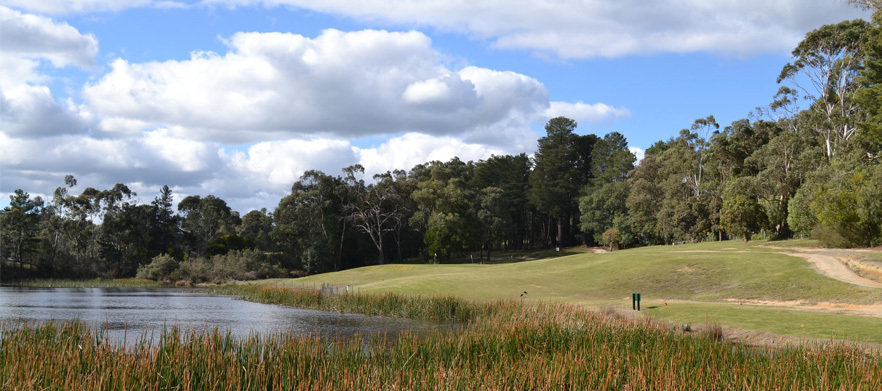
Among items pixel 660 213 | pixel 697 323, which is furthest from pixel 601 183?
pixel 697 323

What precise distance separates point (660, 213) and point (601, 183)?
22.1m

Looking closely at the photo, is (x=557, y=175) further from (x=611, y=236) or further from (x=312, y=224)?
(x=312, y=224)

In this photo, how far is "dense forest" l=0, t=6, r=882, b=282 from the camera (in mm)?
60219

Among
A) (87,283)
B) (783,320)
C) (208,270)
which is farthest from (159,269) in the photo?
(783,320)

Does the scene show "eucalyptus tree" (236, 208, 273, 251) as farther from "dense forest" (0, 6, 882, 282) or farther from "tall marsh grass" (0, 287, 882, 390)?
"tall marsh grass" (0, 287, 882, 390)

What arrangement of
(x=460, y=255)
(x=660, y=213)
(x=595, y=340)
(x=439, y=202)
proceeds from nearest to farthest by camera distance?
1. (x=595, y=340)
2. (x=660, y=213)
3. (x=439, y=202)
4. (x=460, y=255)

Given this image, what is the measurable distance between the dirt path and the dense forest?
8214mm

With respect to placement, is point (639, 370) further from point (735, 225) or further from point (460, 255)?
point (460, 255)

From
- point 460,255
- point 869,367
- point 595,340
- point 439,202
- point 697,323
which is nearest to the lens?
point 869,367

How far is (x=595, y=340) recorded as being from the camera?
1470cm

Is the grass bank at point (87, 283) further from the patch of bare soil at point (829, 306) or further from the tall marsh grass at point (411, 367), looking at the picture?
the tall marsh grass at point (411, 367)

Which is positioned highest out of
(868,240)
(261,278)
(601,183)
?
(601,183)

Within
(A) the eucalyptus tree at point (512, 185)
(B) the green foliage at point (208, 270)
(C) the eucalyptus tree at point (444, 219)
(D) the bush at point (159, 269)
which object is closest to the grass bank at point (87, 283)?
(D) the bush at point (159, 269)

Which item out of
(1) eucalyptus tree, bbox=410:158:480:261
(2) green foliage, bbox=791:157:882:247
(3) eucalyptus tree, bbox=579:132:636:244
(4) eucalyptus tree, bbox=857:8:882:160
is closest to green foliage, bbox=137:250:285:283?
(1) eucalyptus tree, bbox=410:158:480:261
